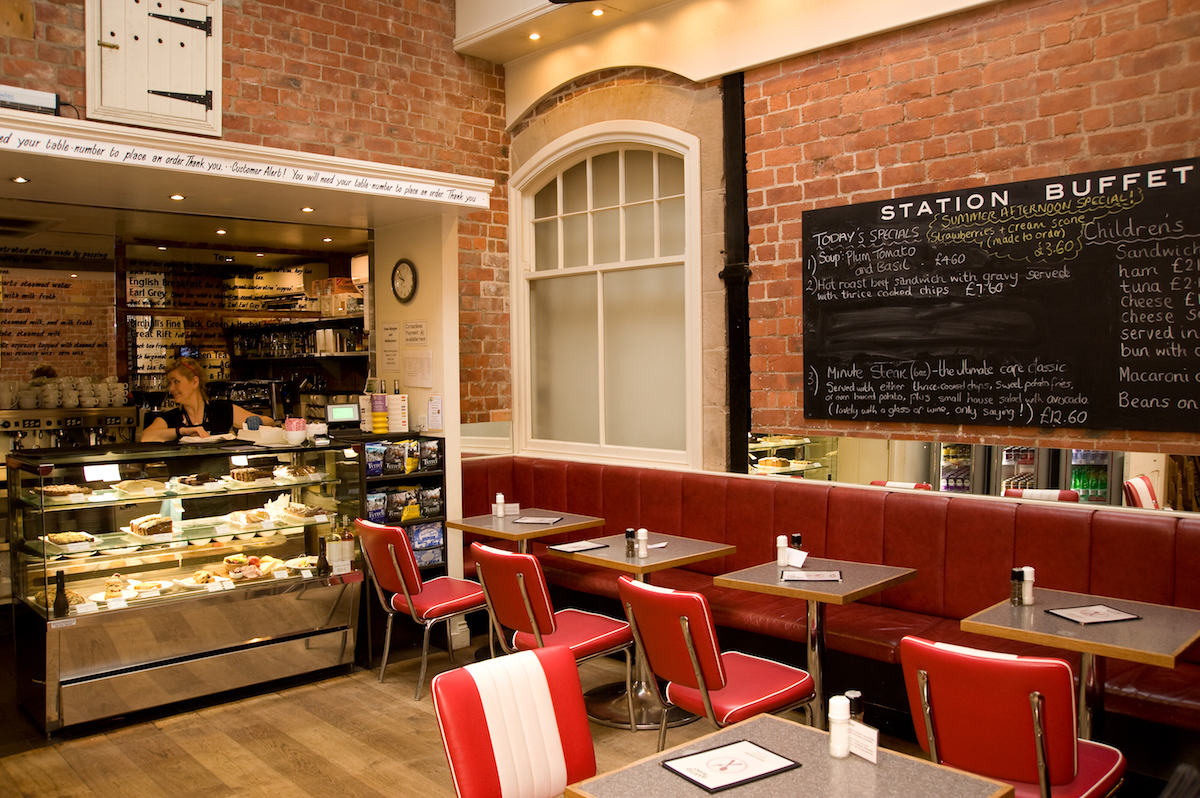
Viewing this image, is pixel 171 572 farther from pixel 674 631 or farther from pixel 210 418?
pixel 674 631

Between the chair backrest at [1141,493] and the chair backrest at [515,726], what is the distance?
9.67 ft

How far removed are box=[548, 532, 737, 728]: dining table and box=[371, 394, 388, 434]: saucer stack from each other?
182 cm

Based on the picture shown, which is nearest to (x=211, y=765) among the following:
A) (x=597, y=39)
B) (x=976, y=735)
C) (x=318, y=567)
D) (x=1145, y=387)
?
(x=318, y=567)

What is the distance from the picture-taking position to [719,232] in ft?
18.8

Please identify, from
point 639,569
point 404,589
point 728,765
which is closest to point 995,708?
point 728,765

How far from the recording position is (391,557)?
495 cm

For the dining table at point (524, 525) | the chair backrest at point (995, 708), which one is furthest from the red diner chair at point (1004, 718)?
the dining table at point (524, 525)

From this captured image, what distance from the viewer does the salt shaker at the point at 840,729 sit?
7.48 ft

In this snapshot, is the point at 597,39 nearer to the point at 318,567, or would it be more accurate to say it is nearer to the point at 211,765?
the point at 318,567

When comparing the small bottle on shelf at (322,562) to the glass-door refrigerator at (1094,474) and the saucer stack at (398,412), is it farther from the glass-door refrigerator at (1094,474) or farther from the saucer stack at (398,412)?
the glass-door refrigerator at (1094,474)

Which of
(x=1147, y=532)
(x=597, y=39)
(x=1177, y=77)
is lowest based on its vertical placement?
(x=1147, y=532)

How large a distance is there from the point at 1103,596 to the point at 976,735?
166 cm

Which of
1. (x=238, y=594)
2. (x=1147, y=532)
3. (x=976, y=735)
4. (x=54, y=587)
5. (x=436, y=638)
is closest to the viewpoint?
(x=976, y=735)

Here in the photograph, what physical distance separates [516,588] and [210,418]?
9.62 feet
